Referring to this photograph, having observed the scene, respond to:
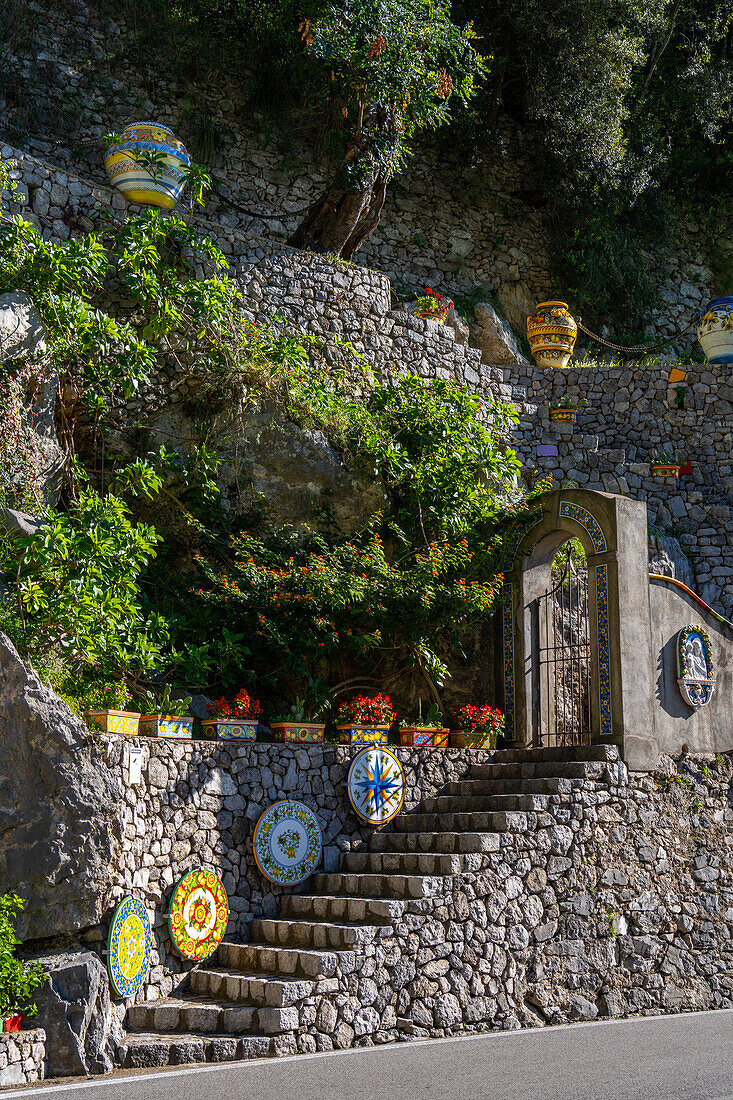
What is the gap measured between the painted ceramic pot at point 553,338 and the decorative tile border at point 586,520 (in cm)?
523

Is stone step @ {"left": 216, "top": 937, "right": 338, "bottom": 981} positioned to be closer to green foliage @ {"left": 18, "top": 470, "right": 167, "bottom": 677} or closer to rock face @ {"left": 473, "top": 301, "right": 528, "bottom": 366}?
green foliage @ {"left": 18, "top": 470, "right": 167, "bottom": 677}

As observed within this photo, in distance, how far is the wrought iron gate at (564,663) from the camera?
456 inches

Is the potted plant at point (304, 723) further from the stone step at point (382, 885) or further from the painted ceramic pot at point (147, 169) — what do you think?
the painted ceramic pot at point (147, 169)

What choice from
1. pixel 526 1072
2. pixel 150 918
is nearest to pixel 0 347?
pixel 150 918

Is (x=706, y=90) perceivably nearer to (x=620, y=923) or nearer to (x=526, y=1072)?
(x=620, y=923)

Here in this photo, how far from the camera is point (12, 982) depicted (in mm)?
6609

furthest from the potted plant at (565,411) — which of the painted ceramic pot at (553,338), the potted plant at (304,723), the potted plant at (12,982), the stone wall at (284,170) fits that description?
the potted plant at (12,982)

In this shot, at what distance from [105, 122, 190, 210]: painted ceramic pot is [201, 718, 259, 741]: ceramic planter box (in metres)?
6.27

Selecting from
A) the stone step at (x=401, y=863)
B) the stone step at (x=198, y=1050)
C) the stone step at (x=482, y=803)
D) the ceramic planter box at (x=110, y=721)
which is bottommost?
the stone step at (x=198, y=1050)

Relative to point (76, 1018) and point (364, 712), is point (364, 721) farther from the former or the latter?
point (76, 1018)

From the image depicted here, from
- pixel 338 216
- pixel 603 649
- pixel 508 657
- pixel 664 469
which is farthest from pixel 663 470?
pixel 338 216

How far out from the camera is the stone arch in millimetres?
10211

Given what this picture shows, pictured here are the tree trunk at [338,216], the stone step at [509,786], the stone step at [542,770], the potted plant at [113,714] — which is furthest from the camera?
the tree trunk at [338,216]

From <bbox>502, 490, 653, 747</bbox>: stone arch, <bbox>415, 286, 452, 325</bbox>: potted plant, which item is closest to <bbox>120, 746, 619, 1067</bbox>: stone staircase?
<bbox>502, 490, 653, 747</bbox>: stone arch
